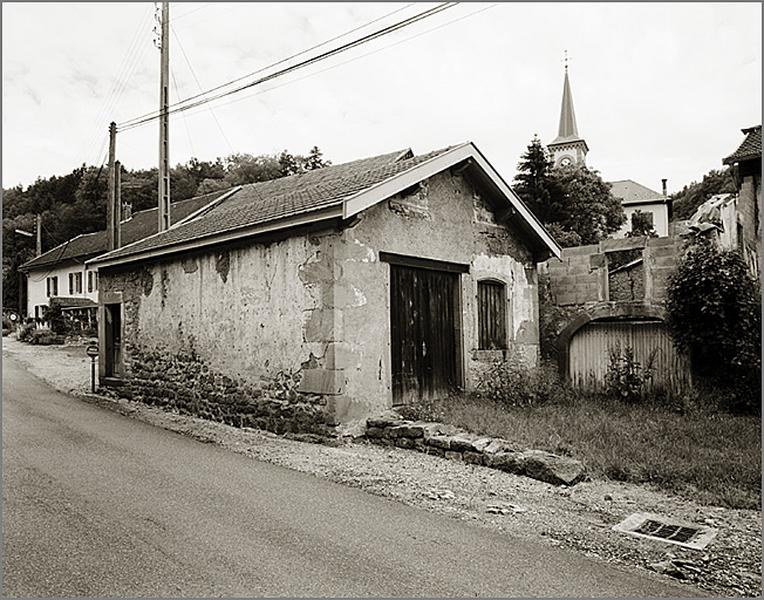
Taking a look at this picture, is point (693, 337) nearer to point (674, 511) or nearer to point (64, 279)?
point (674, 511)

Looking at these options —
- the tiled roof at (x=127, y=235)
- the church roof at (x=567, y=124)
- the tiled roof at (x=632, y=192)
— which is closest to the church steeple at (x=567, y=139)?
the church roof at (x=567, y=124)

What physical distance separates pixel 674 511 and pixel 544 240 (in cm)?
725

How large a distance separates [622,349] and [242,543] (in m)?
8.86

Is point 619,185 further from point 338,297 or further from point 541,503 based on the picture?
point 541,503

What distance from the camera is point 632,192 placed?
6469 cm

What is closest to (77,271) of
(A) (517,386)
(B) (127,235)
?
(B) (127,235)

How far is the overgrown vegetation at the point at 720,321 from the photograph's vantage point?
9781 mm

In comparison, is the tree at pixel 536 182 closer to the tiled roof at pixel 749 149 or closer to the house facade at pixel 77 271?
the tiled roof at pixel 749 149

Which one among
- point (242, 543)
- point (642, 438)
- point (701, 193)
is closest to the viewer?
point (242, 543)

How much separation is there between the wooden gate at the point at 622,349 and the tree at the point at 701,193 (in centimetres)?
4108

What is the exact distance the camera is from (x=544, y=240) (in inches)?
479

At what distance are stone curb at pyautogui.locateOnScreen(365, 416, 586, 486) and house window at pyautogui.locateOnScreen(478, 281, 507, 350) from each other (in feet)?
10.7

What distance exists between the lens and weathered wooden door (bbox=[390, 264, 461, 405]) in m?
9.64

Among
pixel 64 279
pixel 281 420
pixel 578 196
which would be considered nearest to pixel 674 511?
pixel 281 420
